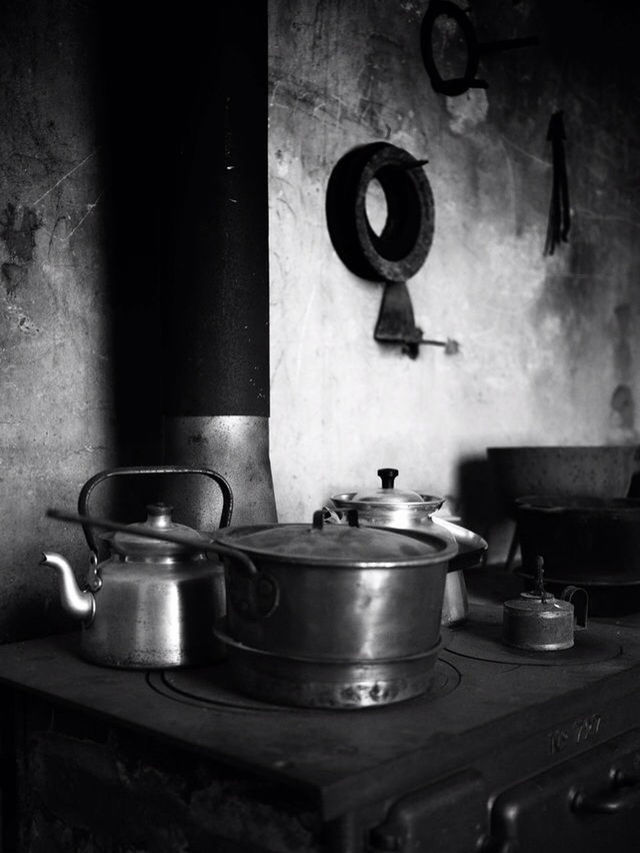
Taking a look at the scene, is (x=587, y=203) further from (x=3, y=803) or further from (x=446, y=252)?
(x=3, y=803)

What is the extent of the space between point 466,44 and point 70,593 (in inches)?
104

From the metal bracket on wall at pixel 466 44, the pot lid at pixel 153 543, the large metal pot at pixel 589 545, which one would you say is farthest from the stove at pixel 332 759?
the metal bracket on wall at pixel 466 44

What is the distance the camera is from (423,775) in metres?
1.39

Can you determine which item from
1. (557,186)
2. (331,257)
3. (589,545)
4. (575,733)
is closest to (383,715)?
(575,733)

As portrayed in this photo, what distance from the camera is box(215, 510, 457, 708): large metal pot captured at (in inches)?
59.2

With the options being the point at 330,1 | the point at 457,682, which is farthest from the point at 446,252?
the point at 457,682

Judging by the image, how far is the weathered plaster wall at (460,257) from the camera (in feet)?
9.37

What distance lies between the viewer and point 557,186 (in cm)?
385

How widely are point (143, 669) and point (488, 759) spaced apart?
2.23 feet

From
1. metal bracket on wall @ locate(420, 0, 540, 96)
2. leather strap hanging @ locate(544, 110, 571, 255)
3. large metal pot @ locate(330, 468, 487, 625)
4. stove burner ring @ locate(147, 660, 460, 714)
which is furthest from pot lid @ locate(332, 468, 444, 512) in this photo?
leather strap hanging @ locate(544, 110, 571, 255)

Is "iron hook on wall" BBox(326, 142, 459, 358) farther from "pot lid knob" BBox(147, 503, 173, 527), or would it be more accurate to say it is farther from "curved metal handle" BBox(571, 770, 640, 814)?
"curved metal handle" BBox(571, 770, 640, 814)

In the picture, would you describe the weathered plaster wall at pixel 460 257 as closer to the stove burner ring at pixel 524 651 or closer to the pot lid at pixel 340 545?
the stove burner ring at pixel 524 651

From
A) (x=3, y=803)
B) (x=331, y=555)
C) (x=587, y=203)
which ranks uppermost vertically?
(x=587, y=203)

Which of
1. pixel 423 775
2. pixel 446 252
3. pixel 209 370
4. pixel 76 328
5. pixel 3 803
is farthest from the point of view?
pixel 446 252
